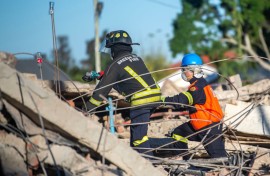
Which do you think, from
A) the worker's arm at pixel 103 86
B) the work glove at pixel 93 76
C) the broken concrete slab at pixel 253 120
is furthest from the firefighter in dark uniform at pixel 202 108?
the broken concrete slab at pixel 253 120

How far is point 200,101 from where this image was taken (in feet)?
25.8

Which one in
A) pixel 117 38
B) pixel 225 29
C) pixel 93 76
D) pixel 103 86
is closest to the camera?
pixel 103 86

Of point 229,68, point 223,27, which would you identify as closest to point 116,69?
point 229,68

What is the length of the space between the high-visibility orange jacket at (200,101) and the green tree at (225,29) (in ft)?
101

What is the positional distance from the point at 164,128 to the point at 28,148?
14.5 feet

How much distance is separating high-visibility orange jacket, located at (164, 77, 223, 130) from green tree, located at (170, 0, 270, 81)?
30.9 meters

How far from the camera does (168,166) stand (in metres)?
7.49

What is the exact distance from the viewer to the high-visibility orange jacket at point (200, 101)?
25.5ft

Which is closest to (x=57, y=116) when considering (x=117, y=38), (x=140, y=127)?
(x=140, y=127)

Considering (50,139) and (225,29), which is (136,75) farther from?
(225,29)

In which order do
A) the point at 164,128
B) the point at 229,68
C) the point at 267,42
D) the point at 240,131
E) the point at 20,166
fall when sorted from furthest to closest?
1. the point at 267,42
2. the point at 229,68
3. the point at 164,128
4. the point at 240,131
5. the point at 20,166

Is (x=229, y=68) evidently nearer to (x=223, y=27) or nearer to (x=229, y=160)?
(x=223, y=27)

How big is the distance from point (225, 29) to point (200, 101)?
3432 cm

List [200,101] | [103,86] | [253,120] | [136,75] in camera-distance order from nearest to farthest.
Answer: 1. [103,86]
2. [136,75]
3. [200,101]
4. [253,120]
